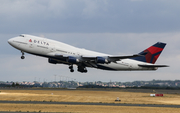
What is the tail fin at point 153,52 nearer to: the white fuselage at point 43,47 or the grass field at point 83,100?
the grass field at point 83,100

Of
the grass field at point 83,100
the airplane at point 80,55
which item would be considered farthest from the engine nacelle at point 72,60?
the grass field at point 83,100

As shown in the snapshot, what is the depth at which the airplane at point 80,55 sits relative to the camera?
210ft

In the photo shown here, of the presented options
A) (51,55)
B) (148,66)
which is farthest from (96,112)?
(148,66)

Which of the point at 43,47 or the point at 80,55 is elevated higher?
the point at 43,47

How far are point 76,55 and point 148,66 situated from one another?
24.8 metres

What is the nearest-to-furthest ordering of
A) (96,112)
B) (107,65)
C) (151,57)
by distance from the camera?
(96,112) → (107,65) → (151,57)

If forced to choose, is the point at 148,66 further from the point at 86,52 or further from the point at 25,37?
the point at 25,37

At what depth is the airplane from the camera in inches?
2518

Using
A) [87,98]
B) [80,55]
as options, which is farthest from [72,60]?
[87,98]

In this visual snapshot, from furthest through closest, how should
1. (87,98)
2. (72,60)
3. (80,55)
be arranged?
(80,55) < (72,60) < (87,98)

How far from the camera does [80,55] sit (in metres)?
71.3

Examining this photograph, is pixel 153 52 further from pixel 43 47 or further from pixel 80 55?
pixel 43 47

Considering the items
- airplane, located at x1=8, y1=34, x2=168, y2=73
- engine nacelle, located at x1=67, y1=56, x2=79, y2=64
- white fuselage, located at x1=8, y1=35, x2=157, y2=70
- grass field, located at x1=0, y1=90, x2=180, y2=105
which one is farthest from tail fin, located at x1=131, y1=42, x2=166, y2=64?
engine nacelle, located at x1=67, y1=56, x2=79, y2=64

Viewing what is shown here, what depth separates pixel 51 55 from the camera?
65.9 metres
